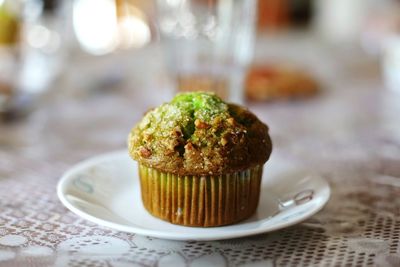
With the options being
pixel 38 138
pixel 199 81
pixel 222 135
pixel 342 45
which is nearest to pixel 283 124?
pixel 199 81

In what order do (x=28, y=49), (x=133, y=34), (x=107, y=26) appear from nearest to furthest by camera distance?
(x=28, y=49)
(x=133, y=34)
(x=107, y=26)

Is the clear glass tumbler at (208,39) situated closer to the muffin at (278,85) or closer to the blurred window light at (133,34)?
the muffin at (278,85)

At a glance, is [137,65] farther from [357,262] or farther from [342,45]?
[357,262]

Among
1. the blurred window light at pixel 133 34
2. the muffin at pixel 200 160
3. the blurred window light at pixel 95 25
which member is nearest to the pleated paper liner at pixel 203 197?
the muffin at pixel 200 160

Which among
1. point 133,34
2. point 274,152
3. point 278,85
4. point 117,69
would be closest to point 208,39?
point 278,85

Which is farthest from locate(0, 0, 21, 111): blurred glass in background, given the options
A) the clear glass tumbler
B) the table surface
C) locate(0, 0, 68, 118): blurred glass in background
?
the clear glass tumbler

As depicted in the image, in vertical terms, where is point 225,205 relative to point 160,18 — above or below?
below

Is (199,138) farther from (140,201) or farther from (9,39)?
(9,39)

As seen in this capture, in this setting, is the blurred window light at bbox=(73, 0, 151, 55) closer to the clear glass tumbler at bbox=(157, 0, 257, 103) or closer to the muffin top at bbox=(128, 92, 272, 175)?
the clear glass tumbler at bbox=(157, 0, 257, 103)
